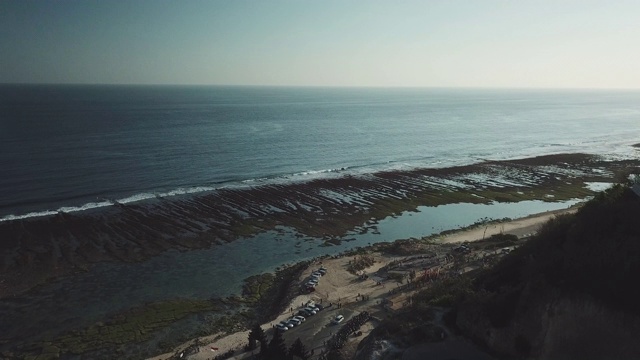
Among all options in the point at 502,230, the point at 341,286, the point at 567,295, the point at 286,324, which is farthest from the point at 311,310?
the point at 502,230


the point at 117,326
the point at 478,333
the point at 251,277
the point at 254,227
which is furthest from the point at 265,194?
the point at 478,333

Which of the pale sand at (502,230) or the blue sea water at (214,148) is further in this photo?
the blue sea water at (214,148)

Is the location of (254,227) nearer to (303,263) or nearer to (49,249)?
(303,263)

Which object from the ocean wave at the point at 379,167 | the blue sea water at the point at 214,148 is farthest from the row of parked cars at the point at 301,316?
the blue sea water at the point at 214,148

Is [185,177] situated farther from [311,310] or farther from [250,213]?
[311,310]

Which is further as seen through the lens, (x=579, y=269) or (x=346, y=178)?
(x=346, y=178)

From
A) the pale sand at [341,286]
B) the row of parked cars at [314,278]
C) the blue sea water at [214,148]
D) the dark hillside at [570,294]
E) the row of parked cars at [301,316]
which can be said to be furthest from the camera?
the blue sea water at [214,148]

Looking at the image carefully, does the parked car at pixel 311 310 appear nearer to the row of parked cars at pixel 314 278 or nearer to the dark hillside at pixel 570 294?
the row of parked cars at pixel 314 278
